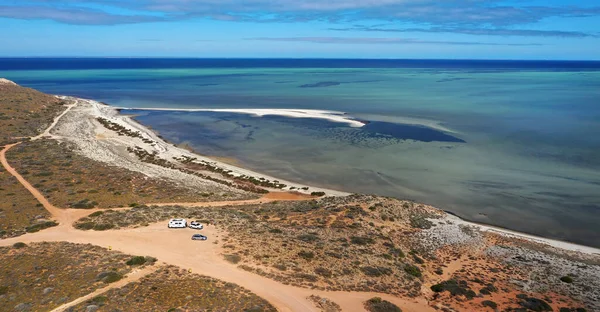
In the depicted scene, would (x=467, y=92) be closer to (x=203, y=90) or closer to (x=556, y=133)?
(x=556, y=133)

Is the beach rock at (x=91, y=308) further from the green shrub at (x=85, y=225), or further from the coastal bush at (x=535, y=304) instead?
the coastal bush at (x=535, y=304)

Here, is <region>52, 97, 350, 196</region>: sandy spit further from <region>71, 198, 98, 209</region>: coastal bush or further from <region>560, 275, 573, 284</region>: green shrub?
<region>560, 275, 573, 284</region>: green shrub

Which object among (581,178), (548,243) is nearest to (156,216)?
(548,243)

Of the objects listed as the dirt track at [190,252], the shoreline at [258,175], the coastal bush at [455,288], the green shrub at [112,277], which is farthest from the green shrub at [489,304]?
the green shrub at [112,277]

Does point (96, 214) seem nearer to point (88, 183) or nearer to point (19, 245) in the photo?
point (19, 245)

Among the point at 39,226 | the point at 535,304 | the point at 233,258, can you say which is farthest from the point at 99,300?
the point at 535,304
